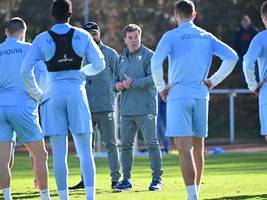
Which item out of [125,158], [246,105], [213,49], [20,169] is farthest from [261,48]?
[246,105]

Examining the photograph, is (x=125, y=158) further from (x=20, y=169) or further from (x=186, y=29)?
(x=20, y=169)

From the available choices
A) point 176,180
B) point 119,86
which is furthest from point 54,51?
point 176,180

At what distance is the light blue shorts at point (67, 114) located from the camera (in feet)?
36.2

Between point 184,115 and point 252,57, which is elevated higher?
point 252,57

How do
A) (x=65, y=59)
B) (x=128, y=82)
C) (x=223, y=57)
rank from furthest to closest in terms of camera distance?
(x=128, y=82) < (x=223, y=57) < (x=65, y=59)

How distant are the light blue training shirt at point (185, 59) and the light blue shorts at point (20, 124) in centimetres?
158

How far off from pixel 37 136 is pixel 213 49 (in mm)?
2370

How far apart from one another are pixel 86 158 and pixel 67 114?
1.81 ft

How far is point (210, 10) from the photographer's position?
121ft

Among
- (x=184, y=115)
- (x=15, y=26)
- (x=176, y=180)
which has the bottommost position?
(x=176, y=180)

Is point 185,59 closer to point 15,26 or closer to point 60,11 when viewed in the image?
point 60,11

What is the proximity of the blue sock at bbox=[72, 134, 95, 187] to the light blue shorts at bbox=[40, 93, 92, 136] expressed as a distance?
3.7 inches

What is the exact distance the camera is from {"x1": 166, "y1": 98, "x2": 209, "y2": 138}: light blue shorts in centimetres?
1116

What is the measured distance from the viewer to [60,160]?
11203 millimetres
